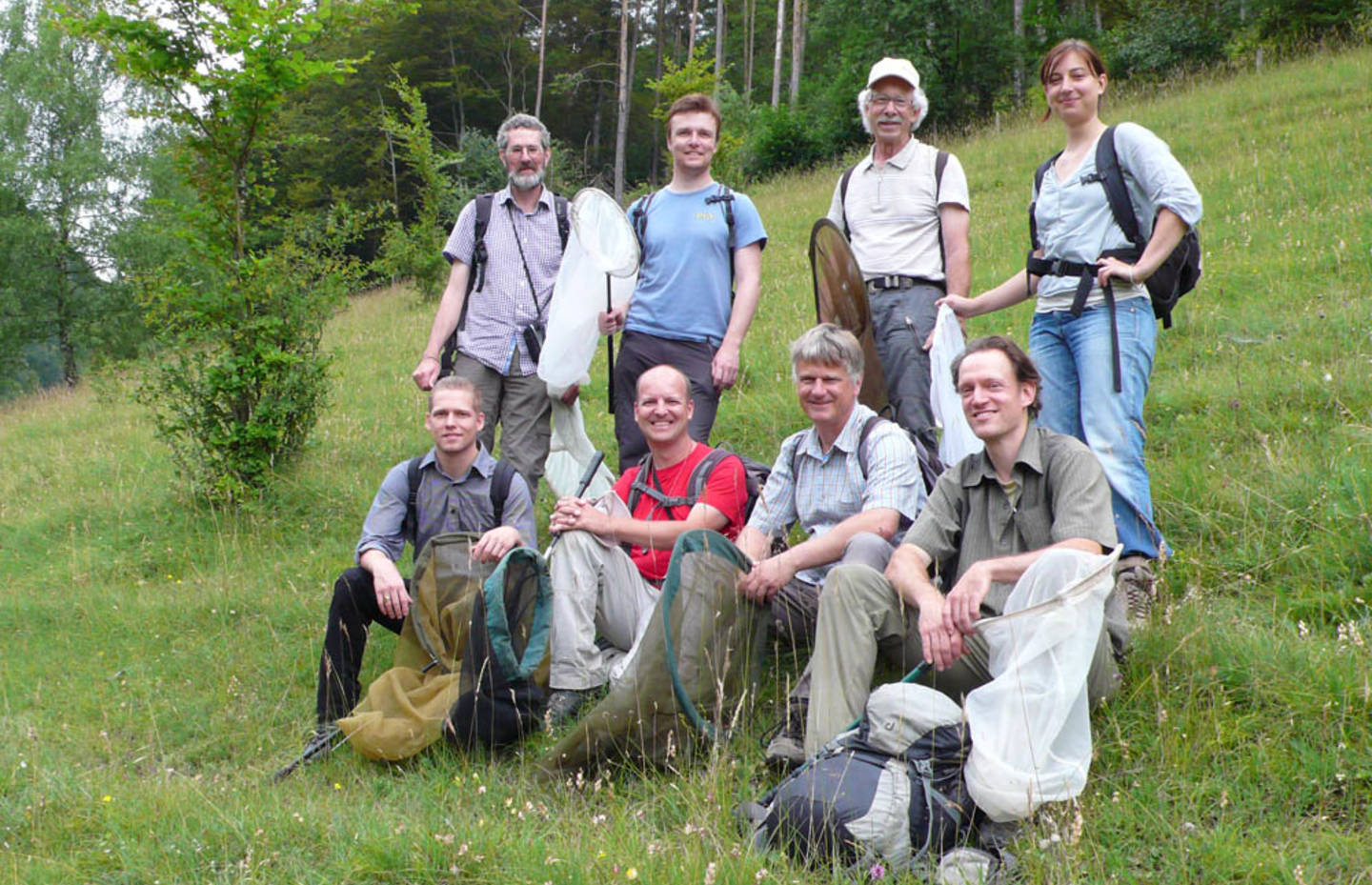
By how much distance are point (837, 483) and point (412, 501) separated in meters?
1.97

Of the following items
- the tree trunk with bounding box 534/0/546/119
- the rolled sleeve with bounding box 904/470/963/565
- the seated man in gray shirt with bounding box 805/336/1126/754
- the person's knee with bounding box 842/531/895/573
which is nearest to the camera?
the seated man in gray shirt with bounding box 805/336/1126/754

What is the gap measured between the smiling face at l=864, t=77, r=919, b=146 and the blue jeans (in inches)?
48.4

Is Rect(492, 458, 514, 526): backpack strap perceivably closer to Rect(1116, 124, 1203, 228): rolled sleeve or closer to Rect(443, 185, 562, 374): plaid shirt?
Rect(443, 185, 562, 374): plaid shirt

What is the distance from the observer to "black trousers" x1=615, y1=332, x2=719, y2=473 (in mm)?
5324

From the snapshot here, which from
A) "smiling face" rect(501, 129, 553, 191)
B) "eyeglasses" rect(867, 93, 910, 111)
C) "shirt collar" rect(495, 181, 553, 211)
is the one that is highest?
"eyeglasses" rect(867, 93, 910, 111)

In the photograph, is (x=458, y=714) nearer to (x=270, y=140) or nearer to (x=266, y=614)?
(x=266, y=614)

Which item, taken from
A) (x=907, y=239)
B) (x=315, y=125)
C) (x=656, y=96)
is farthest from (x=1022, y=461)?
(x=656, y=96)

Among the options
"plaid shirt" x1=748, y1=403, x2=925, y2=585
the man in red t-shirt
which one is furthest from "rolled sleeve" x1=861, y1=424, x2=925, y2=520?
the man in red t-shirt

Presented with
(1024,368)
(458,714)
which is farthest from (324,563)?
(1024,368)

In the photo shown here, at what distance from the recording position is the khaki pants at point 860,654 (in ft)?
11.4

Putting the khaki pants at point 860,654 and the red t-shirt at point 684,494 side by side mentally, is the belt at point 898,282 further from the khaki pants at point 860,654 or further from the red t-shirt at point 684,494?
the khaki pants at point 860,654

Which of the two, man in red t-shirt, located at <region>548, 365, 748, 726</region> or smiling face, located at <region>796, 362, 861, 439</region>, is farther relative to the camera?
man in red t-shirt, located at <region>548, 365, 748, 726</region>

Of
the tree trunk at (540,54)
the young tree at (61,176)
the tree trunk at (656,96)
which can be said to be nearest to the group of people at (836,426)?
the young tree at (61,176)

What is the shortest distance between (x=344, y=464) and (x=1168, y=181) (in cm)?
662
